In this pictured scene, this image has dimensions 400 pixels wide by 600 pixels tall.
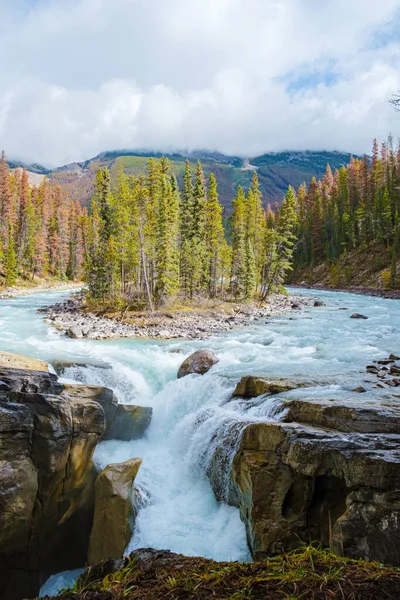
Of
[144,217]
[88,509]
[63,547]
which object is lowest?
[63,547]

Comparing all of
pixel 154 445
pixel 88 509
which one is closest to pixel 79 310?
pixel 154 445

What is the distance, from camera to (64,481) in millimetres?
8828

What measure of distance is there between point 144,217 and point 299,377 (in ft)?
87.2

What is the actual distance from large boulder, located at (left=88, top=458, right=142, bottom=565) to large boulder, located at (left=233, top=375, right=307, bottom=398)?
212 inches

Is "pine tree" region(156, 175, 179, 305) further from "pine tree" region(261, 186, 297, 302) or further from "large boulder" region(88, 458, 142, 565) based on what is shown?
"large boulder" region(88, 458, 142, 565)

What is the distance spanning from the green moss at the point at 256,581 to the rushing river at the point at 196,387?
15.9ft

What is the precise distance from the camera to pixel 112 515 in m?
8.50

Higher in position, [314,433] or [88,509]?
[314,433]

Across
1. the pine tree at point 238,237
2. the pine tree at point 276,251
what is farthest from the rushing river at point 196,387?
the pine tree at point 238,237

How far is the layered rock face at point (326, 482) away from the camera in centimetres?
561

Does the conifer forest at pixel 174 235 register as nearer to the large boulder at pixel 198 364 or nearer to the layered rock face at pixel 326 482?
the large boulder at pixel 198 364

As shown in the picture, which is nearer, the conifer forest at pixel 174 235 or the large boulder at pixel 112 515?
the large boulder at pixel 112 515

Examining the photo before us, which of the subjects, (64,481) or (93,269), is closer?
(64,481)

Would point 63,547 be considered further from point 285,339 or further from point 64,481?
point 285,339
